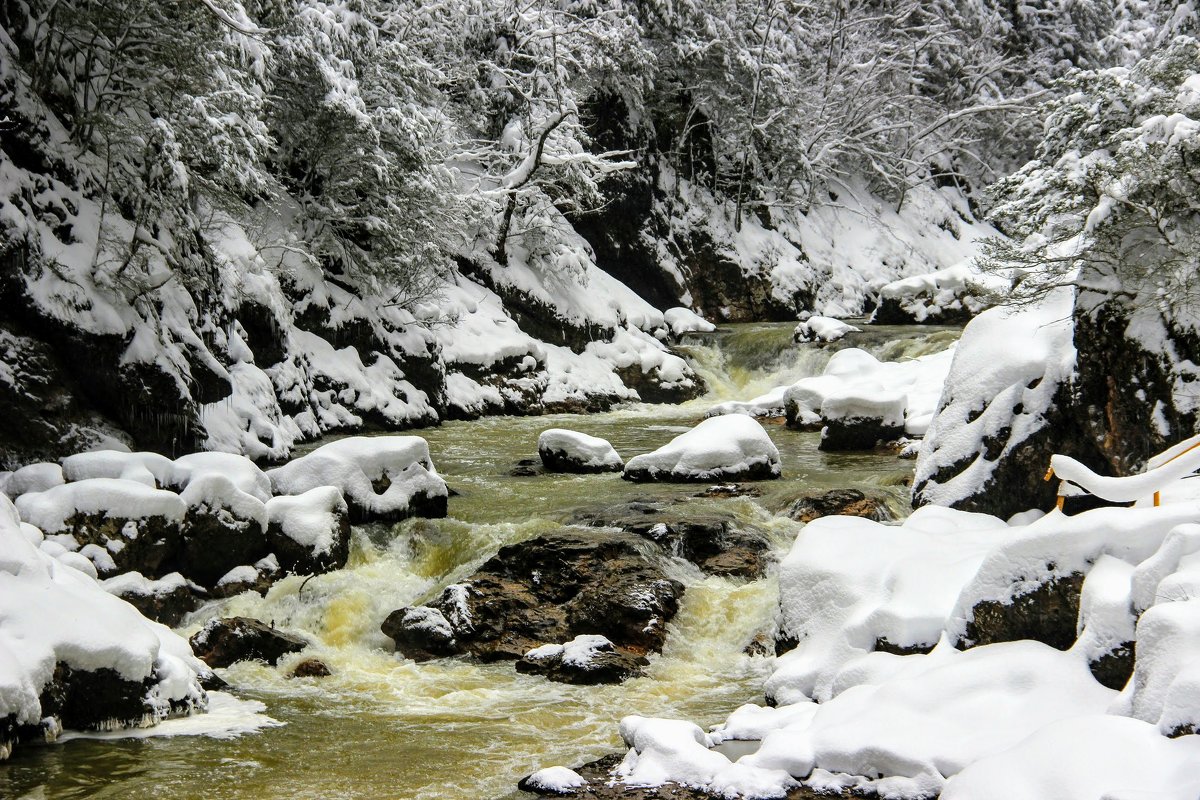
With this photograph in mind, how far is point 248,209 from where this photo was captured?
13703 mm

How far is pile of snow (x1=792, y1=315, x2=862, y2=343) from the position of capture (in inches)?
798

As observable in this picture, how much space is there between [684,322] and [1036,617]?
18.2 meters

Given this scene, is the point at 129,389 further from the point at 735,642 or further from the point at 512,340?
the point at 512,340

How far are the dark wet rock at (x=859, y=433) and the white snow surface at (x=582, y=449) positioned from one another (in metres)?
3.23

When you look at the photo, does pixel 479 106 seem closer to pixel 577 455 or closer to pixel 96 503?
pixel 577 455

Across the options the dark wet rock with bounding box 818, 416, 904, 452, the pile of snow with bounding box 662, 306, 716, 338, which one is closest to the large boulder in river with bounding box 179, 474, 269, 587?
the dark wet rock with bounding box 818, 416, 904, 452

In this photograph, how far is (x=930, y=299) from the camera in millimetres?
A: 21344

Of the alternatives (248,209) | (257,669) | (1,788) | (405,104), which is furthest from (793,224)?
(1,788)

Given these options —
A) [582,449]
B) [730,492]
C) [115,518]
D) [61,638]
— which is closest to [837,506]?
[730,492]

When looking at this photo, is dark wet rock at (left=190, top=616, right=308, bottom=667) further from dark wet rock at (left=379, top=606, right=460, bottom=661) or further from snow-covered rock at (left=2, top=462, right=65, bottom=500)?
snow-covered rock at (left=2, top=462, right=65, bottom=500)

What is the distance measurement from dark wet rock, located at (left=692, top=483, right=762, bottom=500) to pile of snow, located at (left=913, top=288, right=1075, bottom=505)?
1.93 metres

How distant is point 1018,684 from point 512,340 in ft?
47.2

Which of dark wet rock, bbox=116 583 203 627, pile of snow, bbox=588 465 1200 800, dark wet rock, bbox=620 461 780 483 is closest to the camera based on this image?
pile of snow, bbox=588 465 1200 800

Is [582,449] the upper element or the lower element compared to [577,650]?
upper
